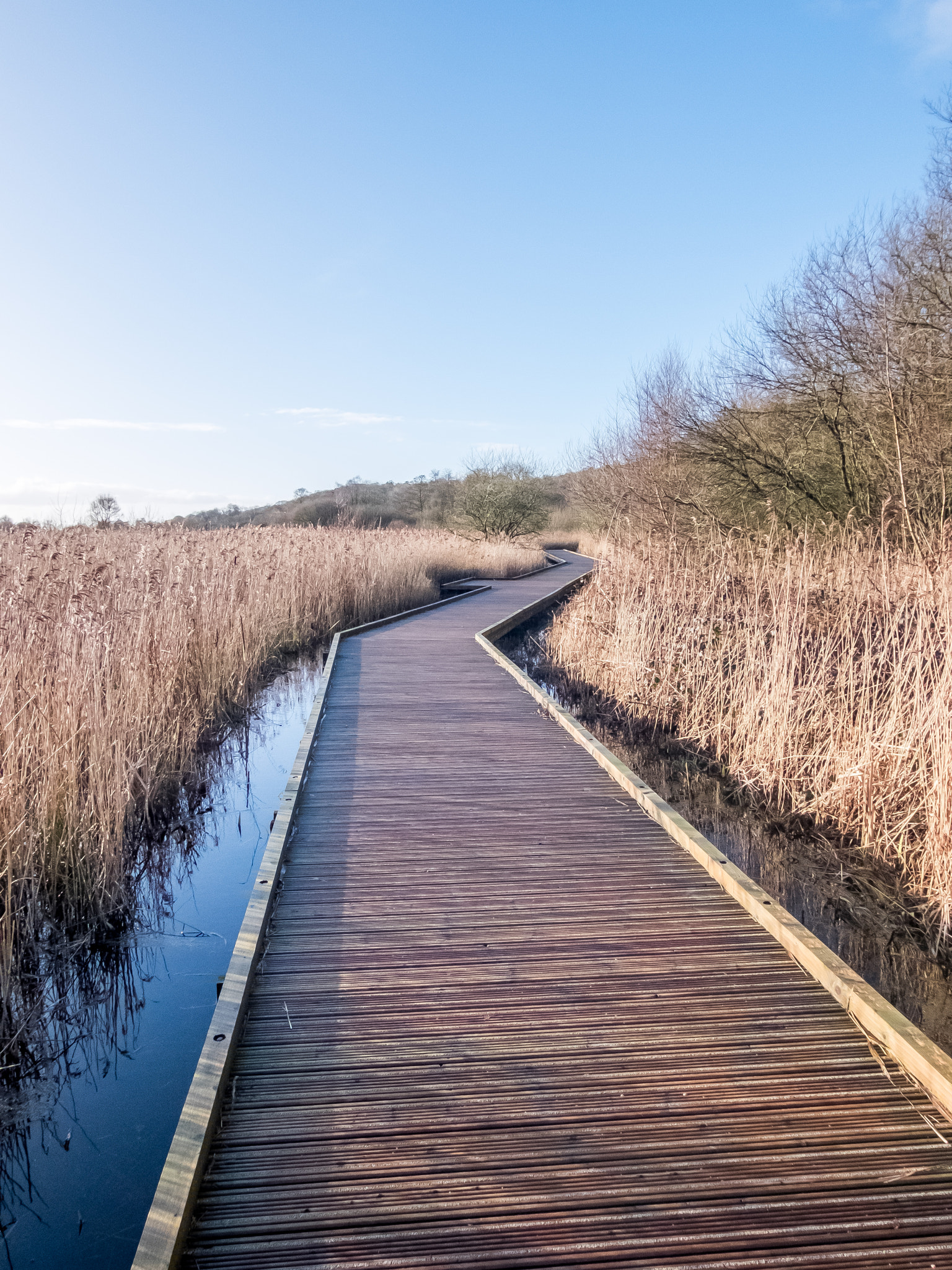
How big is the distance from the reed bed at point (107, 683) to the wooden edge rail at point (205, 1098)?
67 cm

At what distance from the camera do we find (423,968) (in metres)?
2.25

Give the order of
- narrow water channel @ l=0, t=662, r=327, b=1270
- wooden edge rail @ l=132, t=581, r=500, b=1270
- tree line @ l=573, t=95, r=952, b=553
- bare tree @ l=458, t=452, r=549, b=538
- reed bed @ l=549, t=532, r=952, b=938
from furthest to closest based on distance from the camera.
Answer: bare tree @ l=458, t=452, r=549, b=538 → tree line @ l=573, t=95, r=952, b=553 → reed bed @ l=549, t=532, r=952, b=938 → narrow water channel @ l=0, t=662, r=327, b=1270 → wooden edge rail @ l=132, t=581, r=500, b=1270

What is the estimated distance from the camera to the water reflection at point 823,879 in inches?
109

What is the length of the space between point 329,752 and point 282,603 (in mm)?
4351

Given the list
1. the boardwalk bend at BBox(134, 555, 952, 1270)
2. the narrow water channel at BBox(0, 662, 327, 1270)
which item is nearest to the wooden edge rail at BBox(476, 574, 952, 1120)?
the boardwalk bend at BBox(134, 555, 952, 1270)

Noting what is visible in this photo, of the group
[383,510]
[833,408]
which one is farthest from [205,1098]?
[383,510]

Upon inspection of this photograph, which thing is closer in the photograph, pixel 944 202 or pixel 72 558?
pixel 72 558

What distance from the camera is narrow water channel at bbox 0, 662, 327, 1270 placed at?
1783 millimetres

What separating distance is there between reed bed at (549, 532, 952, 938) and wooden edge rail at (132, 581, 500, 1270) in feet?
8.14

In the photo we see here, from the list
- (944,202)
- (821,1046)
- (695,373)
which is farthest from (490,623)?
(821,1046)

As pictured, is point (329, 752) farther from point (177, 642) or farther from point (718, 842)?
point (718, 842)

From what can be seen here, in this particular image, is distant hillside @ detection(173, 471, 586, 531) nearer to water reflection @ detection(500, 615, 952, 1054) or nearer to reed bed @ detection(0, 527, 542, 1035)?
reed bed @ detection(0, 527, 542, 1035)

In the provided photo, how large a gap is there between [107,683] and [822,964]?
3074mm

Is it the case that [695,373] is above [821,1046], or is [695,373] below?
above
